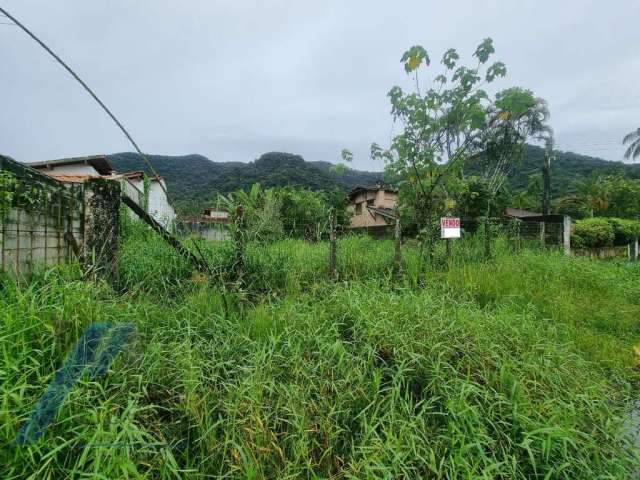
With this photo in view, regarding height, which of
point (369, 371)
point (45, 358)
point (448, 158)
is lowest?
point (369, 371)

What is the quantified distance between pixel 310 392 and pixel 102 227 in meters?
2.70

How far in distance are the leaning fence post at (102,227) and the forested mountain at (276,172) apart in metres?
25.2

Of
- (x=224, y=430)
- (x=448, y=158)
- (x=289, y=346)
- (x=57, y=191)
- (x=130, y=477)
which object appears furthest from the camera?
(x=448, y=158)

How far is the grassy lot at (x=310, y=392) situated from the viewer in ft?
5.01

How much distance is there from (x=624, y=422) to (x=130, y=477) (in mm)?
3125

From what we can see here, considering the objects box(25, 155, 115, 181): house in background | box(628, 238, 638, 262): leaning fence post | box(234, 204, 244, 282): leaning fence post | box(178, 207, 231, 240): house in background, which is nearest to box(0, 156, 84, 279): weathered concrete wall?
box(178, 207, 231, 240): house in background

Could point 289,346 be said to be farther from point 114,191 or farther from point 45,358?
point 114,191

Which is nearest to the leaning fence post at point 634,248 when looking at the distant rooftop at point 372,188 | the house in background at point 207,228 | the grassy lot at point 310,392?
the distant rooftop at point 372,188

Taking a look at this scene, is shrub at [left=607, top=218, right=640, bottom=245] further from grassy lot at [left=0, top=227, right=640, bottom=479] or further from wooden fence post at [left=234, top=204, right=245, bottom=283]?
wooden fence post at [left=234, top=204, right=245, bottom=283]

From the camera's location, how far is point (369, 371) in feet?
7.14

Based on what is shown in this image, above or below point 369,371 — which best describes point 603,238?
above

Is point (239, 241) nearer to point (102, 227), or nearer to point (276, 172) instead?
point (102, 227)

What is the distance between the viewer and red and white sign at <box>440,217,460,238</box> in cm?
493

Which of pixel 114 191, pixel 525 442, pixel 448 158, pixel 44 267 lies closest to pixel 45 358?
pixel 44 267
